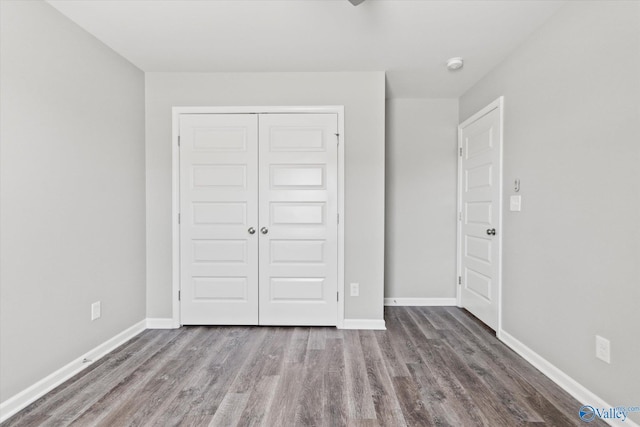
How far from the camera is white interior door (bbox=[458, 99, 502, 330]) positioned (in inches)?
112

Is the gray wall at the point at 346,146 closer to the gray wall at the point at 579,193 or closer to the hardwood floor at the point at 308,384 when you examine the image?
the hardwood floor at the point at 308,384

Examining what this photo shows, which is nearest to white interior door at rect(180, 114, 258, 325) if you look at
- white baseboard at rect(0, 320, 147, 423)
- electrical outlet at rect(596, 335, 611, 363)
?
white baseboard at rect(0, 320, 147, 423)

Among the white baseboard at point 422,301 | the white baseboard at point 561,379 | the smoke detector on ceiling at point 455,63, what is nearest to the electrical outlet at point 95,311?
the white baseboard at point 422,301

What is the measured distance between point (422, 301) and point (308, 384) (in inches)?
85.7

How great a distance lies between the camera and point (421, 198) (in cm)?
381

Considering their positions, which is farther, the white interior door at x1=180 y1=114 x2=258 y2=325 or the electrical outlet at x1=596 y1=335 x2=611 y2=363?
the white interior door at x1=180 y1=114 x2=258 y2=325

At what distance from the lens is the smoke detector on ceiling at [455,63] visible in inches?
108

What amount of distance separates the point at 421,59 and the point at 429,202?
166 cm

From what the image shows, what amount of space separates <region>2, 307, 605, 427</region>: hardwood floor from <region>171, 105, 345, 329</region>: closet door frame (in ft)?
1.05

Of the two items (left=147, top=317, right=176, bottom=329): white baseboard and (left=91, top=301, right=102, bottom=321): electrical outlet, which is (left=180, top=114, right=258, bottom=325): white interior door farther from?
(left=91, top=301, right=102, bottom=321): electrical outlet

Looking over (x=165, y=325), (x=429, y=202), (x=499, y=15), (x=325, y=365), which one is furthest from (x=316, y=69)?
(x=165, y=325)

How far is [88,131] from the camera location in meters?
2.36

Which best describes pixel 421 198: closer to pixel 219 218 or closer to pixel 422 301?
pixel 422 301

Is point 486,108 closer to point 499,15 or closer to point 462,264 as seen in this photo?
point 499,15
